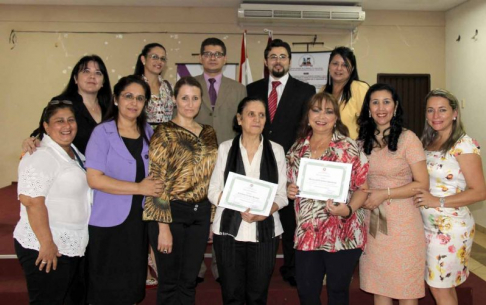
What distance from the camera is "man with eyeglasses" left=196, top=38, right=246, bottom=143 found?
3.09m

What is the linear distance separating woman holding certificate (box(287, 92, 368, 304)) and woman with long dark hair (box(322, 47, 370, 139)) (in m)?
0.58

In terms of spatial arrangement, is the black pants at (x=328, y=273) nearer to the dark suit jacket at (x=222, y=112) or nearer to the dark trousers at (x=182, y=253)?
the dark trousers at (x=182, y=253)

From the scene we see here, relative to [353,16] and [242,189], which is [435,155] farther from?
[353,16]

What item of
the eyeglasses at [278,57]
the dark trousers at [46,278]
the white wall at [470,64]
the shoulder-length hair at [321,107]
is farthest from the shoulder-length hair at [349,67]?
the white wall at [470,64]

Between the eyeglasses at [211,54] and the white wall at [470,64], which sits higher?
the white wall at [470,64]

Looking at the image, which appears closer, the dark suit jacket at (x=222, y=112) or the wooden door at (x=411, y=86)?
the dark suit jacket at (x=222, y=112)

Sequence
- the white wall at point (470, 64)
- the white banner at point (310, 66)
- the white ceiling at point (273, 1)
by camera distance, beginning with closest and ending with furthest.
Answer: the white wall at point (470, 64) → the white ceiling at point (273, 1) → the white banner at point (310, 66)

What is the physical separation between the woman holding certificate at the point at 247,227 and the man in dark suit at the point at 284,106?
65 cm

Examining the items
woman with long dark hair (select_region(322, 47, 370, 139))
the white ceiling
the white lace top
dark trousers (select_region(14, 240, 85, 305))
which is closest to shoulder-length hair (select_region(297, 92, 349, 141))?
woman with long dark hair (select_region(322, 47, 370, 139))

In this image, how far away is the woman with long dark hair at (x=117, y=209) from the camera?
2133 millimetres

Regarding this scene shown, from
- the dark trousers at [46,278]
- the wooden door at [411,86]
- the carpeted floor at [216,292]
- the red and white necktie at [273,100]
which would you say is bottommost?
the carpeted floor at [216,292]

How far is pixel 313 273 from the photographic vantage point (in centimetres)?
220

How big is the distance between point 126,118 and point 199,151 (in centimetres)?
46

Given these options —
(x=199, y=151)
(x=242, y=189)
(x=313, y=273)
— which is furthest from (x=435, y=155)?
(x=199, y=151)
